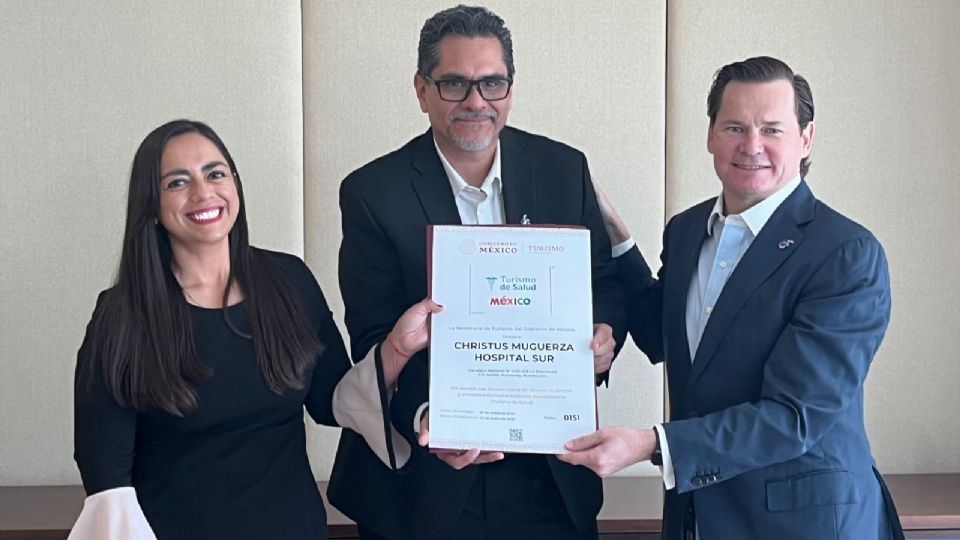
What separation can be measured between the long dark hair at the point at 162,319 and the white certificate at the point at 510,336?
32cm

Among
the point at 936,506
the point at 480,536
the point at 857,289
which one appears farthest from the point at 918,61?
the point at 480,536

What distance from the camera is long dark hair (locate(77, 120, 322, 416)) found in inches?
73.4

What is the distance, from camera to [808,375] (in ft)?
5.74

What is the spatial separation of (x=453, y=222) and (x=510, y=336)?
1.08 feet

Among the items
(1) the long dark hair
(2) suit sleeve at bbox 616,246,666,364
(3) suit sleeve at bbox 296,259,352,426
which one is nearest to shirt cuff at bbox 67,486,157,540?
(1) the long dark hair

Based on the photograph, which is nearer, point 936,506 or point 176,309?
point 176,309

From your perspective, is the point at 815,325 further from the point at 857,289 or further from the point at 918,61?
the point at 918,61

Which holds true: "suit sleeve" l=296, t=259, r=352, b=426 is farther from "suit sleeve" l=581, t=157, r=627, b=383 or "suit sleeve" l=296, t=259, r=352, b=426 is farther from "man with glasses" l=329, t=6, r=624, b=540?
"suit sleeve" l=581, t=157, r=627, b=383

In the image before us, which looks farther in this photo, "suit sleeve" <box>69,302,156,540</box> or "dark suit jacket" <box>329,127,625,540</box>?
"dark suit jacket" <box>329,127,625,540</box>

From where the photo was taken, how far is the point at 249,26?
291 centimetres

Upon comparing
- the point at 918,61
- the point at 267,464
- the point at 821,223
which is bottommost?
the point at 267,464

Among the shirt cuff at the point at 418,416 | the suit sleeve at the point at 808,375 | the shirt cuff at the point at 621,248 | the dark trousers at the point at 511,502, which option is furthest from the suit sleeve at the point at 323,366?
the suit sleeve at the point at 808,375

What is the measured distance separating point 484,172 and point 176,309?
2.37 ft

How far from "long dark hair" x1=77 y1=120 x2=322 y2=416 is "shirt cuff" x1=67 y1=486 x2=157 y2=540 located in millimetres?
175
